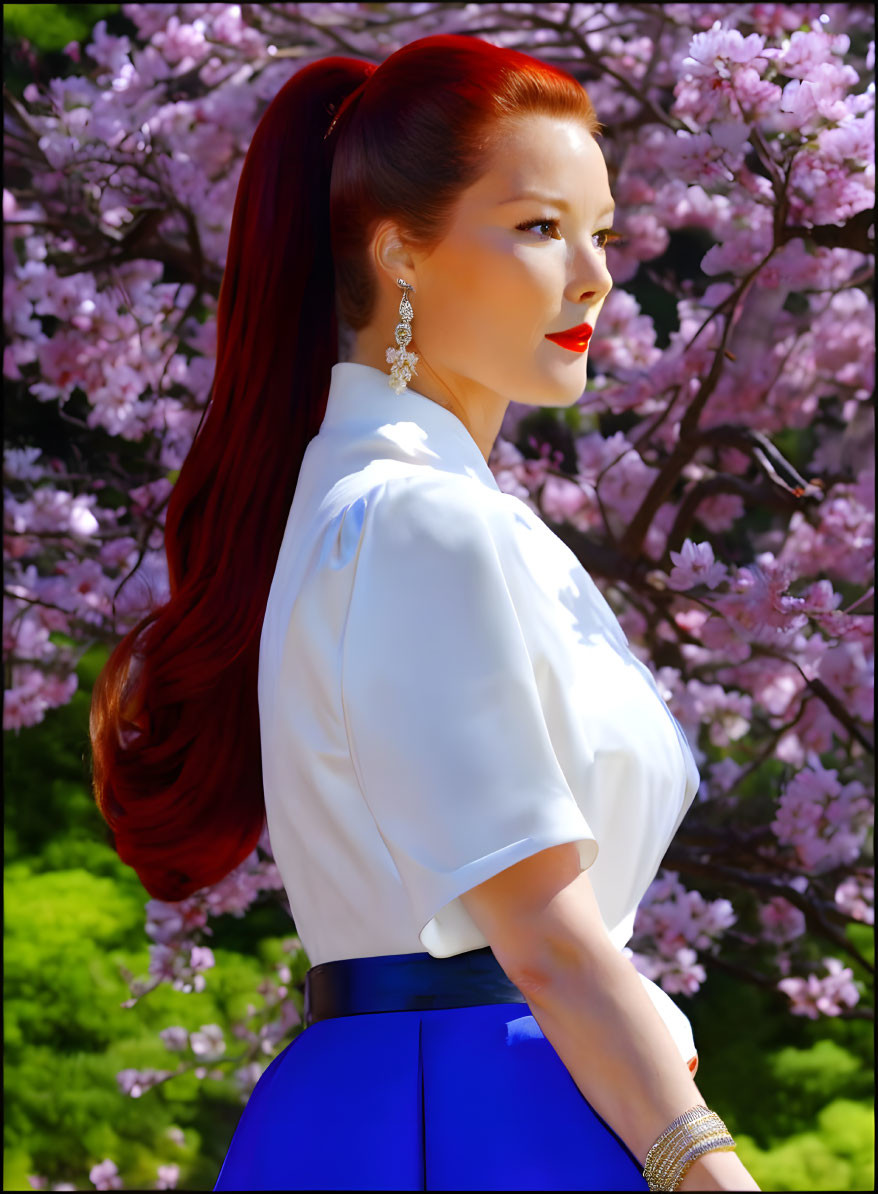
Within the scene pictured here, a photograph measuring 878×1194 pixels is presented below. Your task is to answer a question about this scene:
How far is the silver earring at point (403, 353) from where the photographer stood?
1.67 m

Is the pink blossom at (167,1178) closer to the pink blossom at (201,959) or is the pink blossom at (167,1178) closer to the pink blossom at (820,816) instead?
the pink blossom at (201,959)

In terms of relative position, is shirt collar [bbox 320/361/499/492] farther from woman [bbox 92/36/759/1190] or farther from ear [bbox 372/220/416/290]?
ear [bbox 372/220/416/290]

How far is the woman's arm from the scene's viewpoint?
46.4 inches

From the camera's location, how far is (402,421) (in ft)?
5.36

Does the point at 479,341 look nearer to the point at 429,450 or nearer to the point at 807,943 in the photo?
the point at 429,450

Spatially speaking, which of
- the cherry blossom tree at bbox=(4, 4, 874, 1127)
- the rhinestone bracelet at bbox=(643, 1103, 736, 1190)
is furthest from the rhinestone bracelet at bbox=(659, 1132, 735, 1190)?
the cherry blossom tree at bbox=(4, 4, 874, 1127)

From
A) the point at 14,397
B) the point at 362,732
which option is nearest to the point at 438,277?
the point at 362,732

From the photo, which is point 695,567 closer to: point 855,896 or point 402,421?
→ point 855,896

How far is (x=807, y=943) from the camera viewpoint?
12.8 feet

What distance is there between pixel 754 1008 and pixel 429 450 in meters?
2.78

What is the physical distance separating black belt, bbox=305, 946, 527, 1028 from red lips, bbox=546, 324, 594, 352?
2.34ft

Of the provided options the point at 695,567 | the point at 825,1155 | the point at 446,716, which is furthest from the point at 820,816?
the point at 446,716

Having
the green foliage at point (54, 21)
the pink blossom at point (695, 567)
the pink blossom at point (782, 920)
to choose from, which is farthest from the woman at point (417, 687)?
the green foliage at point (54, 21)

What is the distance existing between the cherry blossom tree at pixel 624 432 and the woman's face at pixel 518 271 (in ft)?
6.34
